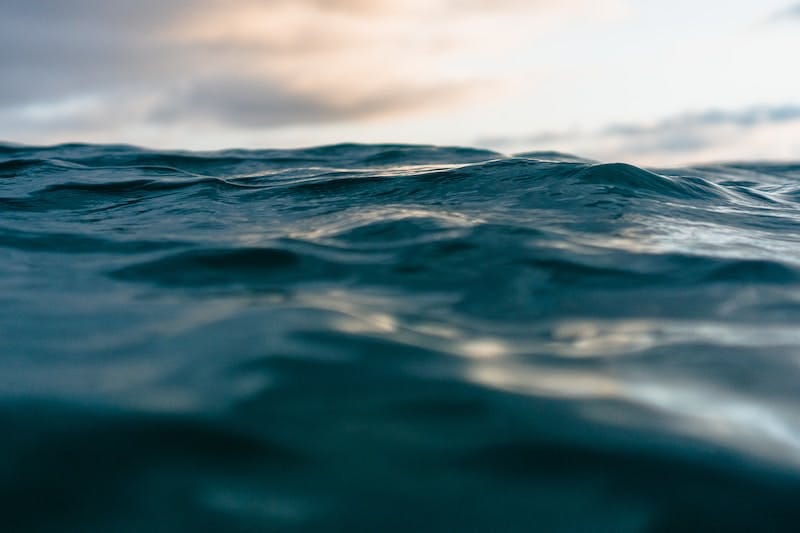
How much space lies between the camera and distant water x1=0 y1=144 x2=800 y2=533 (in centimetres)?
188

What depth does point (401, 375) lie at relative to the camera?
8.34 ft

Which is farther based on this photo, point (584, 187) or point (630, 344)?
point (584, 187)

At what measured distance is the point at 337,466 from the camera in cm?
199

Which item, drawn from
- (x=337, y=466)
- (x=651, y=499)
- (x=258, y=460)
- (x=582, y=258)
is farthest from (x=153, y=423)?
(x=582, y=258)

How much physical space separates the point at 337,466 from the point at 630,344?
4.87 ft

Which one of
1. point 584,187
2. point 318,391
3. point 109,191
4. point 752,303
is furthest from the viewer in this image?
point 109,191

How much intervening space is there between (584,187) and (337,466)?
196 inches

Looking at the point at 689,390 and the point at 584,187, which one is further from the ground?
the point at 584,187

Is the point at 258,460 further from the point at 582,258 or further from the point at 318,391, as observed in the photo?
the point at 582,258

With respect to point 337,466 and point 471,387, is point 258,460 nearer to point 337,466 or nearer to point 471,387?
point 337,466

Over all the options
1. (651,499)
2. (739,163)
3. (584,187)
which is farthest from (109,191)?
(739,163)

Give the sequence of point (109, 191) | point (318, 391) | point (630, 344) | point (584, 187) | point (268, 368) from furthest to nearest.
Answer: point (109, 191), point (584, 187), point (630, 344), point (268, 368), point (318, 391)

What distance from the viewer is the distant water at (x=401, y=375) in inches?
74.2

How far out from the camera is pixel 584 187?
6.48 meters
